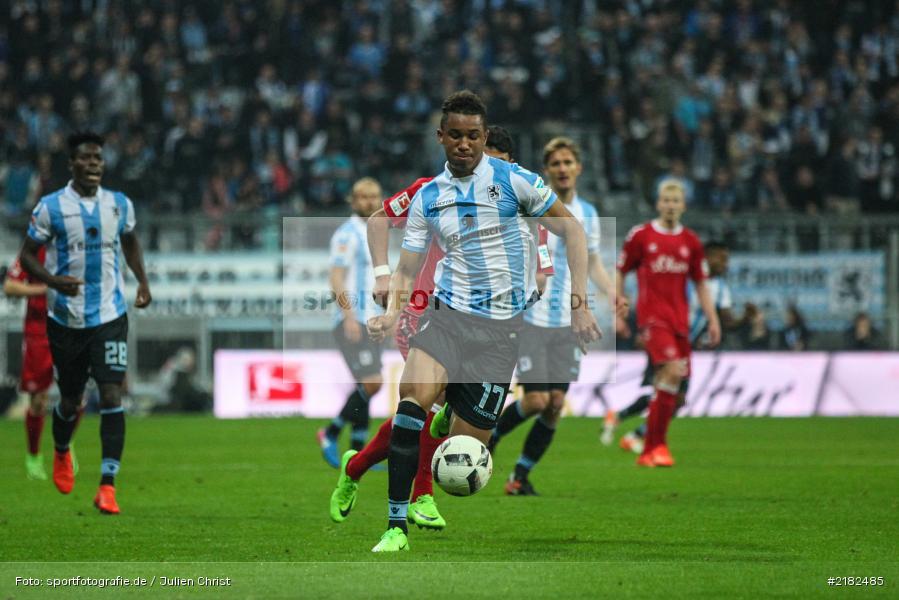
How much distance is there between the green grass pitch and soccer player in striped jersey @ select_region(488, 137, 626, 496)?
0.38 metres

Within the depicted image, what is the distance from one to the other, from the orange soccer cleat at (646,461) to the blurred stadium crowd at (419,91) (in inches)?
389

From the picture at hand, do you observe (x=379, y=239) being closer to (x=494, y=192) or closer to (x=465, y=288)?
(x=465, y=288)

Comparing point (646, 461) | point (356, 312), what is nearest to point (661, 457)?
point (646, 461)

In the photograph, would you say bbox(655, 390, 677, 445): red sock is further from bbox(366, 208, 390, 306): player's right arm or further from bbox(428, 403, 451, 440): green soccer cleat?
bbox(366, 208, 390, 306): player's right arm

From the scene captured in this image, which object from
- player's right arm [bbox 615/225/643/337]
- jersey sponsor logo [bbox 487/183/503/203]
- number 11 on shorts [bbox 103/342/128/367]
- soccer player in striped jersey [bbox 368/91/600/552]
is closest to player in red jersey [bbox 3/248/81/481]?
number 11 on shorts [bbox 103/342/128/367]

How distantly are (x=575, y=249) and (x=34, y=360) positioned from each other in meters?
6.91

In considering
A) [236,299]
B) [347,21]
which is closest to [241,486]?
[236,299]

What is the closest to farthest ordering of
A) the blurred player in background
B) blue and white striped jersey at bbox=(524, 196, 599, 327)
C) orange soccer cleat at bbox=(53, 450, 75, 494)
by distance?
orange soccer cleat at bbox=(53, 450, 75, 494), blue and white striped jersey at bbox=(524, 196, 599, 327), the blurred player in background

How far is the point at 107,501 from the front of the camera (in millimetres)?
9469

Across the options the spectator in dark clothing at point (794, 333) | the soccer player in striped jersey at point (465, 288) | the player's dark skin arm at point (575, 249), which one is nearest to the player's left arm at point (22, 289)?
the soccer player in striped jersey at point (465, 288)

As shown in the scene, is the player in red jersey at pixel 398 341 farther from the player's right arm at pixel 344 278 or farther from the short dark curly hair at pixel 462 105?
the player's right arm at pixel 344 278

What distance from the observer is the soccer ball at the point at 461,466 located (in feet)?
23.7

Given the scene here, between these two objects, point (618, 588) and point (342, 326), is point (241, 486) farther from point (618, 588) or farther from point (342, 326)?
point (618, 588)

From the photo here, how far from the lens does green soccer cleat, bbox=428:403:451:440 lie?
828 centimetres
